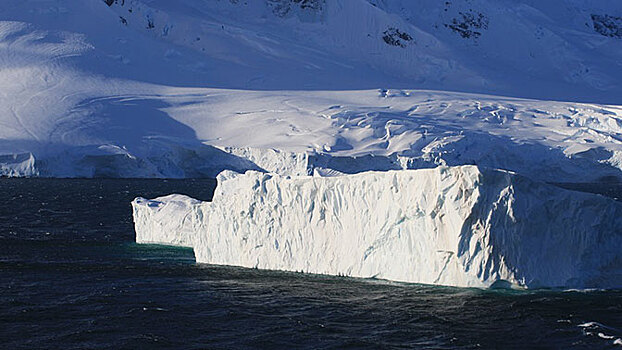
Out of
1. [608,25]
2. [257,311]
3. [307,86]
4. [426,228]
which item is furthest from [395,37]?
[257,311]

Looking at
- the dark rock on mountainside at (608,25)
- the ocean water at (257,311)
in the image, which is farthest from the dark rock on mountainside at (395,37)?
the ocean water at (257,311)

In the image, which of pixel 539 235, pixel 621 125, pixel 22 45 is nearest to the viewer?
pixel 539 235

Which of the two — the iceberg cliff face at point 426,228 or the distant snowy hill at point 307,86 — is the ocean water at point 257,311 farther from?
the distant snowy hill at point 307,86

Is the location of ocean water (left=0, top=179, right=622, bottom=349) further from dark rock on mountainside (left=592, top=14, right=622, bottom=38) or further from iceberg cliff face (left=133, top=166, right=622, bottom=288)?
dark rock on mountainside (left=592, top=14, right=622, bottom=38)

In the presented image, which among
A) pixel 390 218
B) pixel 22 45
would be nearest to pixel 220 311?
pixel 390 218

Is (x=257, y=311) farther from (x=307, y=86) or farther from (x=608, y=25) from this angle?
(x=608, y=25)

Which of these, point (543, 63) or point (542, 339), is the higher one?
point (543, 63)

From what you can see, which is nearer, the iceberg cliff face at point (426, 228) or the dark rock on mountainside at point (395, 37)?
the iceberg cliff face at point (426, 228)

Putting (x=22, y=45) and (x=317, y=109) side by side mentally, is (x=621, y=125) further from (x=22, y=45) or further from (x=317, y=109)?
(x=22, y=45)

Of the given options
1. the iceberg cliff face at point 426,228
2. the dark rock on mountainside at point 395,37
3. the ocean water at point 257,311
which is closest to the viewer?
the ocean water at point 257,311
